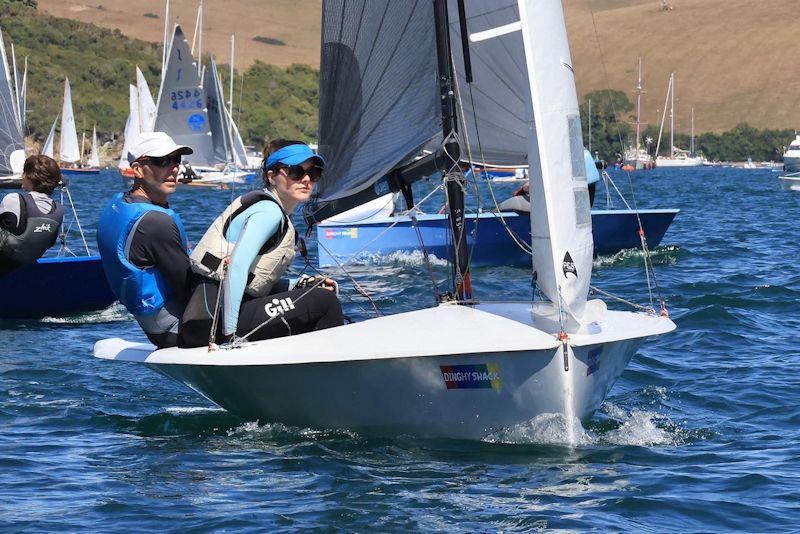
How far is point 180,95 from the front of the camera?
34.8m

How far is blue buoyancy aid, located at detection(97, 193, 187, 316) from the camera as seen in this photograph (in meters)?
6.18

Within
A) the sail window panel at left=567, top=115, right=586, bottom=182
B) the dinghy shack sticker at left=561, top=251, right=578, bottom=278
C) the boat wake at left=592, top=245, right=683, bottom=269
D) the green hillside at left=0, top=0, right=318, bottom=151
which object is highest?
the green hillside at left=0, top=0, right=318, bottom=151

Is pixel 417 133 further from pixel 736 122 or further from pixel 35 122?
pixel 736 122

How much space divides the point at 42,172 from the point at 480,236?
636 cm

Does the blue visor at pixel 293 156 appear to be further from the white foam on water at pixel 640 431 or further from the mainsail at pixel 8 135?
the mainsail at pixel 8 135

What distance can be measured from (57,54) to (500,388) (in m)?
93.0

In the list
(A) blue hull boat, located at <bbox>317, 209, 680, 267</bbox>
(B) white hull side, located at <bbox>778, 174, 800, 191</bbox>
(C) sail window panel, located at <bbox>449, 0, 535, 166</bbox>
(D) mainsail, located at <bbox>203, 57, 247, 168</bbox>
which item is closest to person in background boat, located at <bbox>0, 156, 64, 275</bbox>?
(C) sail window panel, located at <bbox>449, 0, 535, 166</bbox>

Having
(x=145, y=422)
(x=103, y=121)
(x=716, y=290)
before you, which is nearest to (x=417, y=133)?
(x=145, y=422)

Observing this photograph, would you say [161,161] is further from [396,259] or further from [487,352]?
[396,259]

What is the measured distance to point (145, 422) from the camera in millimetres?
6855

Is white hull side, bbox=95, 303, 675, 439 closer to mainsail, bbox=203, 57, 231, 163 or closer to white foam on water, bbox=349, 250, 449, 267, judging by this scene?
white foam on water, bbox=349, 250, 449, 267

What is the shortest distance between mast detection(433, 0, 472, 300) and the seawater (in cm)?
111

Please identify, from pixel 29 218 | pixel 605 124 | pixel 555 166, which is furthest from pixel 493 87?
pixel 605 124

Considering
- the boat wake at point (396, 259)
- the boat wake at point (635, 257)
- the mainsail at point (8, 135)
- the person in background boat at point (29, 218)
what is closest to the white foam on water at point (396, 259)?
the boat wake at point (396, 259)
